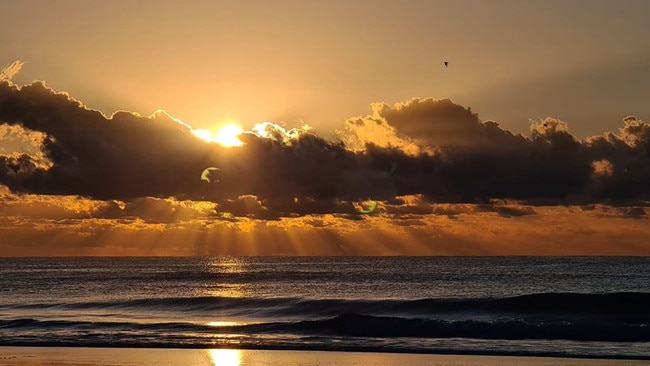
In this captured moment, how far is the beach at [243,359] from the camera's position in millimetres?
30812

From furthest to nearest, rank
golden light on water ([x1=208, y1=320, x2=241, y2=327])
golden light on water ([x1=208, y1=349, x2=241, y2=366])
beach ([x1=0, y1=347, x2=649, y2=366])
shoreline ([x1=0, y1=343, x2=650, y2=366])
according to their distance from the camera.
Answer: golden light on water ([x1=208, y1=320, x2=241, y2=327])
shoreline ([x1=0, y1=343, x2=650, y2=366])
golden light on water ([x1=208, y1=349, x2=241, y2=366])
beach ([x1=0, y1=347, x2=649, y2=366])

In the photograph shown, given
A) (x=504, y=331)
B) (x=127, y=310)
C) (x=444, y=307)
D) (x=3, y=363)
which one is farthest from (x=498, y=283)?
(x=3, y=363)

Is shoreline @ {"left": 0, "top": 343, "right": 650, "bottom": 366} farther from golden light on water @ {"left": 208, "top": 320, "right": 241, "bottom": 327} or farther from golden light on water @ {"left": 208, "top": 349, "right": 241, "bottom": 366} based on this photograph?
golden light on water @ {"left": 208, "top": 320, "right": 241, "bottom": 327}

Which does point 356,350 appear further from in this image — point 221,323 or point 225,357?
point 221,323

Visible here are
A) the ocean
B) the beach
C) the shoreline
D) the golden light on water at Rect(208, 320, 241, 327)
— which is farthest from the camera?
the golden light on water at Rect(208, 320, 241, 327)

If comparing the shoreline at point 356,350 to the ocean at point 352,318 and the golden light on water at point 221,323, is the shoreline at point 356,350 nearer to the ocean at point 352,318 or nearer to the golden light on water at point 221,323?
the ocean at point 352,318

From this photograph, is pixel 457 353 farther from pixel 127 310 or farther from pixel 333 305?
pixel 127 310

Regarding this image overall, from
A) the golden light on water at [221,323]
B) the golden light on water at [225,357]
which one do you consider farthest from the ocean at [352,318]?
the golden light on water at [225,357]

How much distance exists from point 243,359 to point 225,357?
1058 mm

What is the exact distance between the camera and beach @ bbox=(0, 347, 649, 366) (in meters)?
30.8

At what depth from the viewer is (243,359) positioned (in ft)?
105

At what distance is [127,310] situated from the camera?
63188 mm

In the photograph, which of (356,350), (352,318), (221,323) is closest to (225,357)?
(356,350)

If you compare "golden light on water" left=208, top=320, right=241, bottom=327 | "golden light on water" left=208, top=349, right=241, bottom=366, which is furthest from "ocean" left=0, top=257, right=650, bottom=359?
"golden light on water" left=208, top=349, right=241, bottom=366
